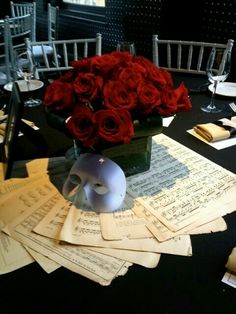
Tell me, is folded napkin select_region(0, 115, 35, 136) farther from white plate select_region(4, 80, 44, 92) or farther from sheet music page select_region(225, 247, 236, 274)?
sheet music page select_region(225, 247, 236, 274)

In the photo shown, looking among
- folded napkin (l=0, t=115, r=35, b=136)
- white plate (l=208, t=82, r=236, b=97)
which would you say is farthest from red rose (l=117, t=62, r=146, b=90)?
white plate (l=208, t=82, r=236, b=97)

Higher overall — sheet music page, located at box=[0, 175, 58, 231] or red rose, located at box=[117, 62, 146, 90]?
red rose, located at box=[117, 62, 146, 90]

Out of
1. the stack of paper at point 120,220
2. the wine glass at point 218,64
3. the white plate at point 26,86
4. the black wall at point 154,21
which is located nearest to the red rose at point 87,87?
the stack of paper at point 120,220

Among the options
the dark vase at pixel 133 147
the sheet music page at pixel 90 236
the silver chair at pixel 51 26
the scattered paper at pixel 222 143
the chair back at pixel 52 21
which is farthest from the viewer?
the chair back at pixel 52 21

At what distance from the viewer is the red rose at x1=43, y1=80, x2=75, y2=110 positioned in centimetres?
71

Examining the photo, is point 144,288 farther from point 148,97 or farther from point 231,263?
point 148,97

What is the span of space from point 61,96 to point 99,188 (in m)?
0.23

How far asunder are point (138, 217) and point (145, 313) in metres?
0.22

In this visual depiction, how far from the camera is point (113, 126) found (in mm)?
653

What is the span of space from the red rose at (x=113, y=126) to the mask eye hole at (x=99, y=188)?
107 mm

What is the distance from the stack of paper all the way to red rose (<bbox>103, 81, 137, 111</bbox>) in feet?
0.74

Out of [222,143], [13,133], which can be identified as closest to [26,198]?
[13,133]

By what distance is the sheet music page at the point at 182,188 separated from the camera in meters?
0.72

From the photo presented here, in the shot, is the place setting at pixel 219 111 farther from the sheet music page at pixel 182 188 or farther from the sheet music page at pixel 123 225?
the sheet music page at pixel 123 225
